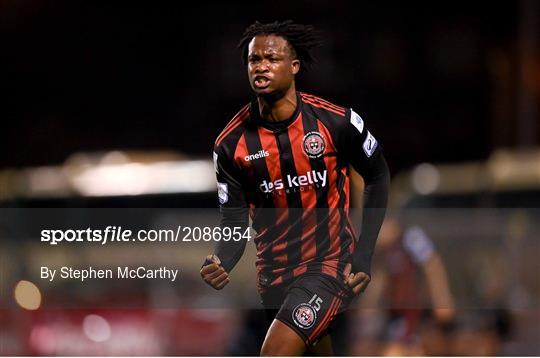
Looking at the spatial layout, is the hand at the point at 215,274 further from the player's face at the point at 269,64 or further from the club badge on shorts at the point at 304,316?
the player's face at the point at 269,64

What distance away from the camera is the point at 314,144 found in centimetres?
584

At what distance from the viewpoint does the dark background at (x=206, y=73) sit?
1858 cm

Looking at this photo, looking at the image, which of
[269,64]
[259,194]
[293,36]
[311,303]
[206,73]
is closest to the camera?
[269,64]

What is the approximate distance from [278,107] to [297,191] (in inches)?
16.9

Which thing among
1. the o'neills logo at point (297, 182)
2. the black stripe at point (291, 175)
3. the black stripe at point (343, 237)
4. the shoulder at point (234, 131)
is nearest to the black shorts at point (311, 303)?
the black stripe at point (343, 237)

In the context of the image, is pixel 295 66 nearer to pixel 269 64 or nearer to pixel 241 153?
pixel 269 64

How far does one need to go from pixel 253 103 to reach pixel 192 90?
1455cm

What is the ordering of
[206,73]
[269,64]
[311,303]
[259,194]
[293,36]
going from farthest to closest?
[206,73]
[311,303]
[259,194]
[293,36]
[269,64]

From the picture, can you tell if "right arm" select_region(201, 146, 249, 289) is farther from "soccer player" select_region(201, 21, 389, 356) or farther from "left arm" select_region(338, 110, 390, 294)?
"left arm" select_region(338, 110, 390, 294)

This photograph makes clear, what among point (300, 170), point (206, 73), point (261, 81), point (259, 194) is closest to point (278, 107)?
point (261, 81)

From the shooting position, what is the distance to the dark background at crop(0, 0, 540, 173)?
1858 centimetres

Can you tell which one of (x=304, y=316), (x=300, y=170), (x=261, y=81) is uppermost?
(x=261, y=81)

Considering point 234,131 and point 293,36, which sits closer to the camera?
point 293,36

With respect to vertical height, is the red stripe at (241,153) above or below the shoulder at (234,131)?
below
